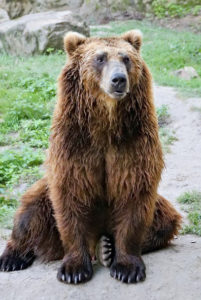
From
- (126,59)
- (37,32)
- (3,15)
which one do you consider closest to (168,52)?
(37,32)

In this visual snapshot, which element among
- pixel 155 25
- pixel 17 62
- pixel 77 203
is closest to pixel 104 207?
pixel 77 203

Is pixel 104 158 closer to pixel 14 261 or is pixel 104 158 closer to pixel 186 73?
pixel 14 261

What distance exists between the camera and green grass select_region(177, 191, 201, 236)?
5.74 m

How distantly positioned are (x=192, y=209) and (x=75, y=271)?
240 cm

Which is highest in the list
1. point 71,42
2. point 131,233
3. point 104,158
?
point 71,42

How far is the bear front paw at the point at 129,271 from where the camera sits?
14.2 ft

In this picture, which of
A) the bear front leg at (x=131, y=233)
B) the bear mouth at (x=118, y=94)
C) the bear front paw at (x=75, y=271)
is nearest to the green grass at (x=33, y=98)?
the bear front paw at (x=75, y=271)

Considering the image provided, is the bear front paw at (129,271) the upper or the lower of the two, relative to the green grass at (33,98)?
upper

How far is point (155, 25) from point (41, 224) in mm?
15206

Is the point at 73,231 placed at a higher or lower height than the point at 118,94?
lower

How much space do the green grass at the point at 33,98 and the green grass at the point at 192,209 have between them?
167 cm

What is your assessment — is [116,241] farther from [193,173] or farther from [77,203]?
[193,173]

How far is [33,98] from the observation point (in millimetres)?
10320

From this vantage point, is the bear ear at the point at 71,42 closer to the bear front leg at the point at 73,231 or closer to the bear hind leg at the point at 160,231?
the bear front leg at the point at 73,231
